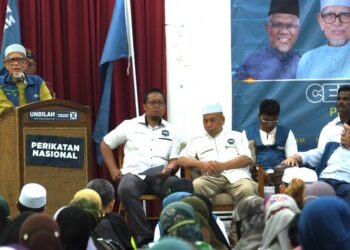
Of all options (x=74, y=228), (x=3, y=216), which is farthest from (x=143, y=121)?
(x=74, y=228)

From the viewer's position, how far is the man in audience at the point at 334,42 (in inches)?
292

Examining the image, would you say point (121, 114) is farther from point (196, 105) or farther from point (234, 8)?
point (234, 8)

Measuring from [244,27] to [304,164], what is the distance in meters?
1.54

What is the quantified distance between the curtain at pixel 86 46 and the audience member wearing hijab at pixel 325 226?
15.6ft

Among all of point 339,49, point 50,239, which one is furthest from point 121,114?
point 50,239

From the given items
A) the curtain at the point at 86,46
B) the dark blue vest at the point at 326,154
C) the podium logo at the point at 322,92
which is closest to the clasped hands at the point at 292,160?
the dark blue vest at the point at 326,154

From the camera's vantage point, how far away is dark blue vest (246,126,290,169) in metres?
6.94

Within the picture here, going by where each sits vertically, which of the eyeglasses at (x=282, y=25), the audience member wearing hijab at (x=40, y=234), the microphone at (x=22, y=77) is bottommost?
the audience member wearing hijab at (x=40, y=234)

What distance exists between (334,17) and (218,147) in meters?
1.79

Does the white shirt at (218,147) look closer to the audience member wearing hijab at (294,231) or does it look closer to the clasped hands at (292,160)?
the clasped hands at (292,160)

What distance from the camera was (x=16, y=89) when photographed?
265 inches

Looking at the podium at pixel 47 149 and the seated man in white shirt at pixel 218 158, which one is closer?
the podium at pixel 47 149

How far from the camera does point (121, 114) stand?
7.73 m

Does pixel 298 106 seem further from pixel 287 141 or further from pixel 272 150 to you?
pixel 272 150
